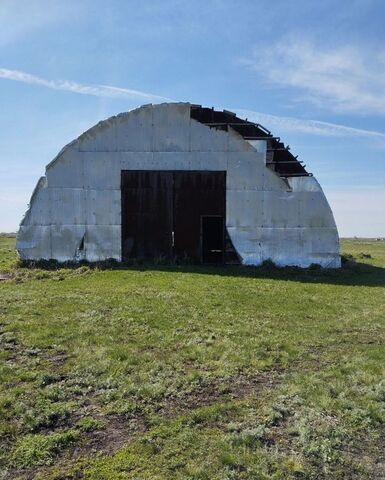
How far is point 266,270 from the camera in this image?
2331cm

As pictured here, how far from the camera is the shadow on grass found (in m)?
21.1

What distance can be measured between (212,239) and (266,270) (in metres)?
3.41

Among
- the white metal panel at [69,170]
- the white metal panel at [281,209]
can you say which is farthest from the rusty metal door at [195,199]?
the white metal panel at [69,170]

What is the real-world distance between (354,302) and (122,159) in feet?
44.8

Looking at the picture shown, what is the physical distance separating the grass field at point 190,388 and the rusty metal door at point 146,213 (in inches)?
363

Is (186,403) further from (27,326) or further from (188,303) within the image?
(188,303)

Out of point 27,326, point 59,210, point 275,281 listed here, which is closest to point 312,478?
point 27,326

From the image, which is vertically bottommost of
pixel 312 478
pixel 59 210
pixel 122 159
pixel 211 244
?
pixel 312 478

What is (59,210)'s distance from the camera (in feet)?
82.3

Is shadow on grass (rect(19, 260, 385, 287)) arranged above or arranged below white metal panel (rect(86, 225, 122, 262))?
below

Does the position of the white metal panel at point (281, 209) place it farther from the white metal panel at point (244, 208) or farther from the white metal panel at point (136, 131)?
the white metal panel at point (136, 131)

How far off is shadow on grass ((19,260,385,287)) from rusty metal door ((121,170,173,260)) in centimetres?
99

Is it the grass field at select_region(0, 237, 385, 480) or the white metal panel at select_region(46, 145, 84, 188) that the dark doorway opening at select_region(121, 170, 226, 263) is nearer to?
the white metal panel at select_region(46, 145, 84, 188)

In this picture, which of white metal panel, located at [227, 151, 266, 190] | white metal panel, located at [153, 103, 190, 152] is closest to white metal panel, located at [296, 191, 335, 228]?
white metal panel, located at [227, 151, 266, 190]
